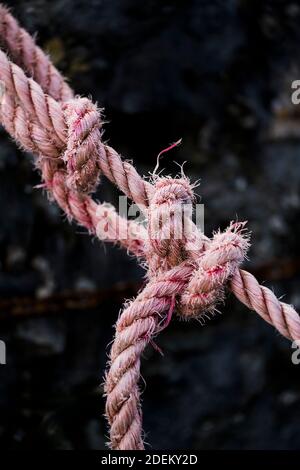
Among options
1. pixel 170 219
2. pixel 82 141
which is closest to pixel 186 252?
pixel 170 219

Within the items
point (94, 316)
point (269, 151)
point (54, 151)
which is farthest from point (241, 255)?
point (269, 151)

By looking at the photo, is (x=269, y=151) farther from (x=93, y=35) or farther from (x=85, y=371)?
(x=85, y=371)

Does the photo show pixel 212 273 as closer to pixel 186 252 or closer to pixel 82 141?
pixel 186 252

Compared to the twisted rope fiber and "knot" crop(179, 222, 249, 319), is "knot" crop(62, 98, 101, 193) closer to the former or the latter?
the twisted rope fiber

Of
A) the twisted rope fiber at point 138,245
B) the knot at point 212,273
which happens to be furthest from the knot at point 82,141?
the knot at point 212,273

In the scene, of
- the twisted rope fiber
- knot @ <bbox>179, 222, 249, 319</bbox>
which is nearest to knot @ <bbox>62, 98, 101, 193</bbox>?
the twisted rope fiber

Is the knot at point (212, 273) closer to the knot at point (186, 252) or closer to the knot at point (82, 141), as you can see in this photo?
the knot at point (186, 252)

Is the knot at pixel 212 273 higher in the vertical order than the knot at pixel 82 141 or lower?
lower

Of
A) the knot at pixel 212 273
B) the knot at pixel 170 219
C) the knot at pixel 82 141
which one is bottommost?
the knot at pixel 212 273
